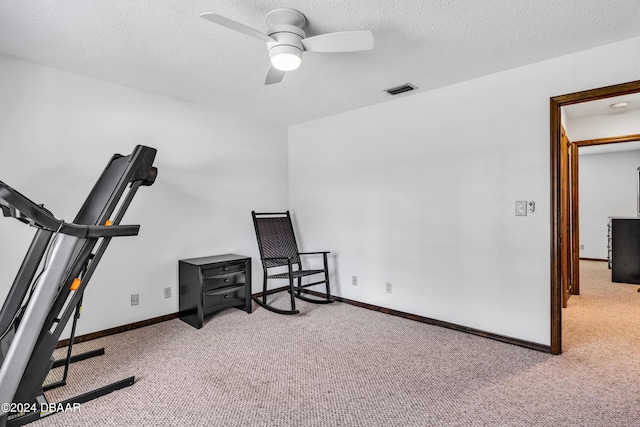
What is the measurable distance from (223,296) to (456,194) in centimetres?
249

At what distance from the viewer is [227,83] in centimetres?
315

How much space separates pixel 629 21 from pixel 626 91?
0.47 metres

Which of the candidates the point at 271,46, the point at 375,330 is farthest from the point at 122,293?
the point at 271,46

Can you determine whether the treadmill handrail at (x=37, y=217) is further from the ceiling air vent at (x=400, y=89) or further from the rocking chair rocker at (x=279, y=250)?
the ceiling air vent at (x=400, y=89)

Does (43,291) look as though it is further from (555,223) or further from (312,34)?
(555,223)

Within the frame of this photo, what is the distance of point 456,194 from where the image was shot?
3.19 m

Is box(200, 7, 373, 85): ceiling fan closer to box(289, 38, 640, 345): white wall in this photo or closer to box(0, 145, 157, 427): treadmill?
box(0, 145, 157, 427): treadmill

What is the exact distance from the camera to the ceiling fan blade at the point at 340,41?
75.3 inches

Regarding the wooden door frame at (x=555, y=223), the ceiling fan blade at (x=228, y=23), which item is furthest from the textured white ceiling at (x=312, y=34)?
the wooden door frame at (x=555, y=223)

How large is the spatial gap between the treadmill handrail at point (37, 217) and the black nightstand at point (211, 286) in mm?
1497

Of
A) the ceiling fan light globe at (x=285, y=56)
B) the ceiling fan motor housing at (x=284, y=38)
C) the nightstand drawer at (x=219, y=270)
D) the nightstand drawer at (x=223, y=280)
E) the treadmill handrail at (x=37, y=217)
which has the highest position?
the ceiling fan motor housing at (x=284, y=38)

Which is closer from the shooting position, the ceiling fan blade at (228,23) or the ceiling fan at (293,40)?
the ceiling fan blade at (228,23)

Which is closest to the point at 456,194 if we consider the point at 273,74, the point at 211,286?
the point at 273,74

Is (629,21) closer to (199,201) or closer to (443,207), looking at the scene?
(443,207)
